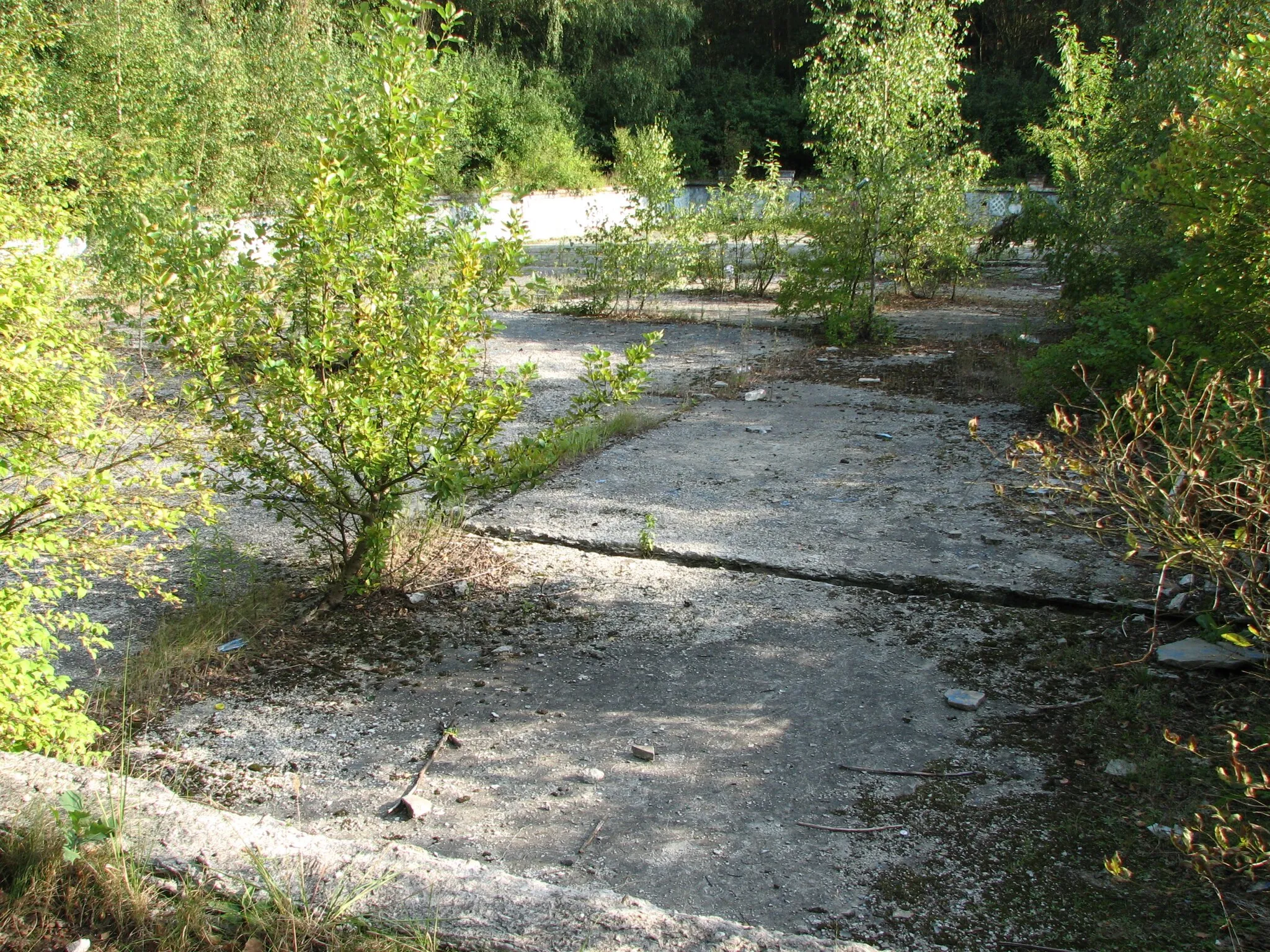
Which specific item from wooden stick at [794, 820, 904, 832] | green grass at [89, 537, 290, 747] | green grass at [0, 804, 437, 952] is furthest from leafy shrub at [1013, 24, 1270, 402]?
green grass at [89, 537, 290, 747]

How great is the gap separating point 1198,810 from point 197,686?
319cm

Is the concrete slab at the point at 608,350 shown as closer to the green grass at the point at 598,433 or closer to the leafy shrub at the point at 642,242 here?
the green grass at the point at 598,433

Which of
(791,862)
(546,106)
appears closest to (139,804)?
(791,862)

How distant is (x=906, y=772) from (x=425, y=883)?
1.59 metres

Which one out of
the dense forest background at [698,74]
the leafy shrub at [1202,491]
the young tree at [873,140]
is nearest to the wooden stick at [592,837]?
the leafy shrub at [1202,491]

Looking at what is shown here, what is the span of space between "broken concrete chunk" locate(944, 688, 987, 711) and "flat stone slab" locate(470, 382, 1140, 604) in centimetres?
85

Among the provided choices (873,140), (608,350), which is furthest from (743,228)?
(608,350)

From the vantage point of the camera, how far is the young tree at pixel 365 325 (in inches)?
143

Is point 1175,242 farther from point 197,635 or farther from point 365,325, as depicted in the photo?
point 197,635

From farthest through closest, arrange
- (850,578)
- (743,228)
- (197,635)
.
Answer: (743,228), (850,578), (197,635)

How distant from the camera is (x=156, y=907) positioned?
6.59 feet

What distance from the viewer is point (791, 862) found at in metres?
2.62

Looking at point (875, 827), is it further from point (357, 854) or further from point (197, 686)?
point (197, 686)

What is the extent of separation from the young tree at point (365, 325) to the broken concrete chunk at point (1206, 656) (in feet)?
7.12
